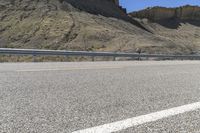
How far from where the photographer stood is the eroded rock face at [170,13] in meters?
79.0

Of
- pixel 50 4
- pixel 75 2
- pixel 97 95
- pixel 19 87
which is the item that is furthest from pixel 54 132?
pixel 75 2

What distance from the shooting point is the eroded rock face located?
79000 mm

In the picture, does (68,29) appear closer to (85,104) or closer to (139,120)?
(85,104)

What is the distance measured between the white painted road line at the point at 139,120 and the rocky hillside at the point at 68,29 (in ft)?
97.4

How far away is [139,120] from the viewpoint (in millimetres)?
Result: 4793

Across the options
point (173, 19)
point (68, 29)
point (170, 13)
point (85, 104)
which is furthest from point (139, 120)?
point (170, 13)

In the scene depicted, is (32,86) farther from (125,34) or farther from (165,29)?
(165,29)

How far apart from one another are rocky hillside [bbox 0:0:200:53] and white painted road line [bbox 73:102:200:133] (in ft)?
97.4

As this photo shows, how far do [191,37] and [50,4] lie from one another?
27.1 metres

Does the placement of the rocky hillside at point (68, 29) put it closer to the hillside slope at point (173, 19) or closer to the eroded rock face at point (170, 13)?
the hillside slope at point (173, 19)

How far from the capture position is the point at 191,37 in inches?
Answer: 2562

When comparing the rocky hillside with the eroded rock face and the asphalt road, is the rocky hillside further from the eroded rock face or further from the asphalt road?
the asphalt road

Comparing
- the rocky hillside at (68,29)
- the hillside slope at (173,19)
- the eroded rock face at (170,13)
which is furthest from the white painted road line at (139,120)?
the eroded rock face at (170,13)

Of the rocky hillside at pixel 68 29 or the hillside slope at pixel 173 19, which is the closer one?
the rocky hillside at pixel 68 29
